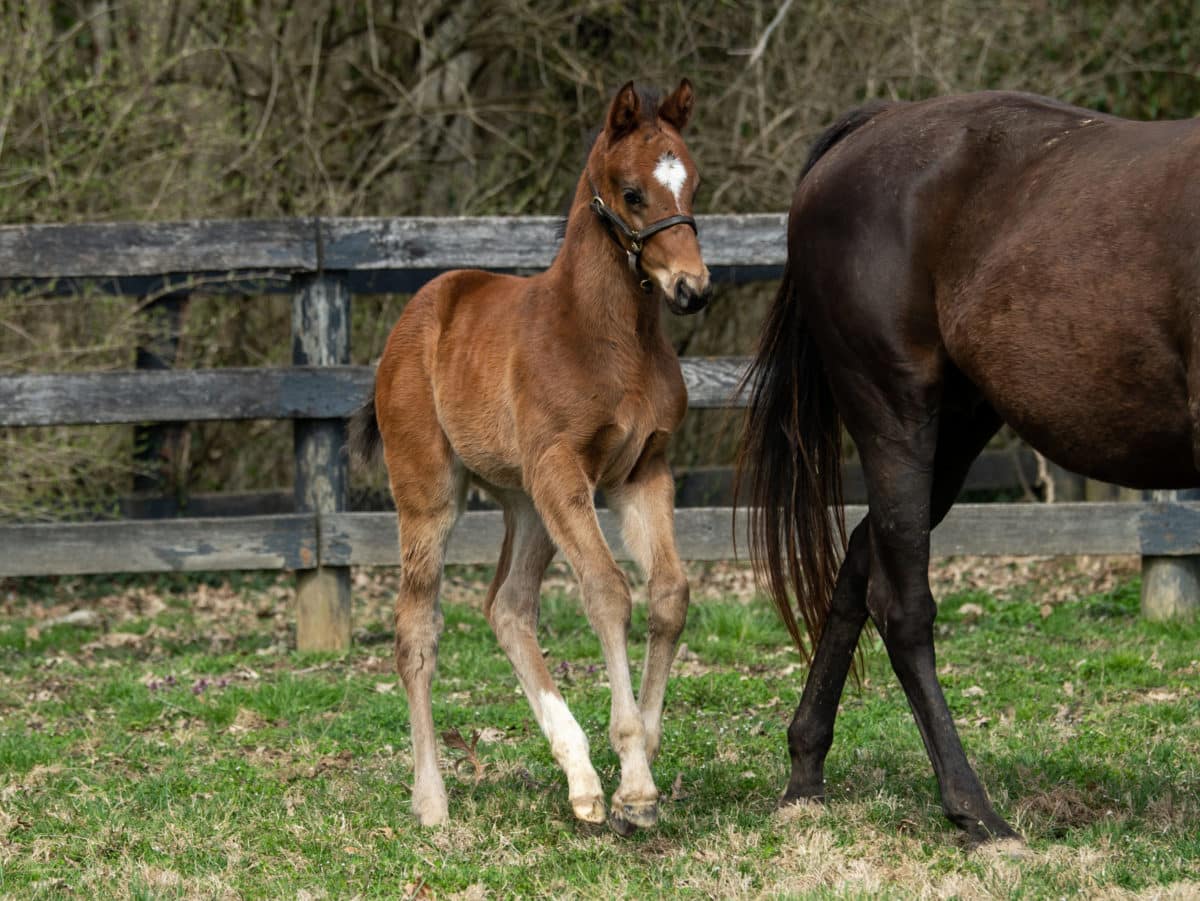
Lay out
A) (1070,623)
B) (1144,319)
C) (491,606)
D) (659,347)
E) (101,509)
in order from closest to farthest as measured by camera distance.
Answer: (1144,319)
(659,347)
(491,606)
(1070,623)
(101,509)

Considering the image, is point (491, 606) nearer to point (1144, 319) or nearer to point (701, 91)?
point (1144, 319)

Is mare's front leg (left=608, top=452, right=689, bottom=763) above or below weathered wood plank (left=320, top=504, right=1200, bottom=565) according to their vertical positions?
above

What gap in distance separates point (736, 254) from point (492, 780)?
10.2 feet

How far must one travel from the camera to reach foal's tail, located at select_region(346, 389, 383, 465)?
5027 mm

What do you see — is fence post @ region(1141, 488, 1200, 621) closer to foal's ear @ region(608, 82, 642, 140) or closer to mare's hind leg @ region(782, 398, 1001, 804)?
mare's hind leg @ region(782, 398, 1001, 804)

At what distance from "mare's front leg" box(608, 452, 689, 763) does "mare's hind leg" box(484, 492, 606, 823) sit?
221 mm

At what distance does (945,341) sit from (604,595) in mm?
1157

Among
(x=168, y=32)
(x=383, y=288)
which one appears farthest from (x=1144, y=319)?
(x=168, y=32)

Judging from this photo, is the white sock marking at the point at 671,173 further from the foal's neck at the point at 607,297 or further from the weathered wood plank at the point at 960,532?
the weathered wood plank at the point at 960,532

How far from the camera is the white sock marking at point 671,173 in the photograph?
403 centimetres

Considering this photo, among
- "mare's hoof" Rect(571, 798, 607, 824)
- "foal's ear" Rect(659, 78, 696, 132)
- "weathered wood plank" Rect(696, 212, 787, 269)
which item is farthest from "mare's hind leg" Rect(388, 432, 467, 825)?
"weathered wood plank" Rect(696, 212, 787, 269)

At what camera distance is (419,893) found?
11.8 feet

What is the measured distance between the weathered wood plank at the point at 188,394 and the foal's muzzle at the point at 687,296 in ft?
10.3

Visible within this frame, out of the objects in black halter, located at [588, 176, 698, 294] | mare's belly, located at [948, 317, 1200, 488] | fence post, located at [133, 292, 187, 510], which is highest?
black halter, located at [588, 176, 698, 294]
